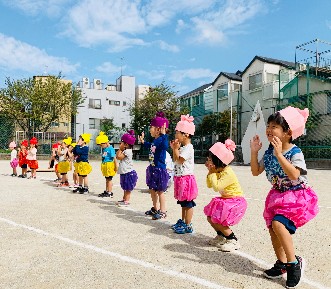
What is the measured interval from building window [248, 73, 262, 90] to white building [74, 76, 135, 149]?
65.4 ft

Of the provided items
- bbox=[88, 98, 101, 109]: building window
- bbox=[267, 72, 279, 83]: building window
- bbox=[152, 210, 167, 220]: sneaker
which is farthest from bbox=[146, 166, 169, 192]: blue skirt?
bbox=[88, 98, 101, 109]: building window

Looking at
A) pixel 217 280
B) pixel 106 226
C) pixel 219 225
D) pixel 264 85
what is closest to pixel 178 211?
pixel 106 226

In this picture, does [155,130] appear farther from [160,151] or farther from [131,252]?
[131,252]

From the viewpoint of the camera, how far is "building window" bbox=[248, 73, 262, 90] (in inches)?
1251

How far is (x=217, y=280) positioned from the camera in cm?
321

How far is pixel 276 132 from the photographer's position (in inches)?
125

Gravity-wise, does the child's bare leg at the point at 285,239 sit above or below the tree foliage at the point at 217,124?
below

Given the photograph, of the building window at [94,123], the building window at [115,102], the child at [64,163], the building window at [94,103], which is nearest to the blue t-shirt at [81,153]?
the child at [64,163]

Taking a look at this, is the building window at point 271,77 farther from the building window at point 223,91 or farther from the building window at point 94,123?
the building window at point 94,123

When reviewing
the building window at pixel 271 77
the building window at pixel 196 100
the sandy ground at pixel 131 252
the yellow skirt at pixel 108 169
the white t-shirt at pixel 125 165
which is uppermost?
the building window at pixel 271 77

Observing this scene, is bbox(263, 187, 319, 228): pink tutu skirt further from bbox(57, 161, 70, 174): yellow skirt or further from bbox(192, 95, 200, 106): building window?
bbox(192, 95, 200, 106): building window

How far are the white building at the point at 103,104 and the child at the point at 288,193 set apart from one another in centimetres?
4306

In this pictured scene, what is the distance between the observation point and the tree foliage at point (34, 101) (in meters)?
36.7

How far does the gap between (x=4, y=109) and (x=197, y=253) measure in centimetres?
3739
